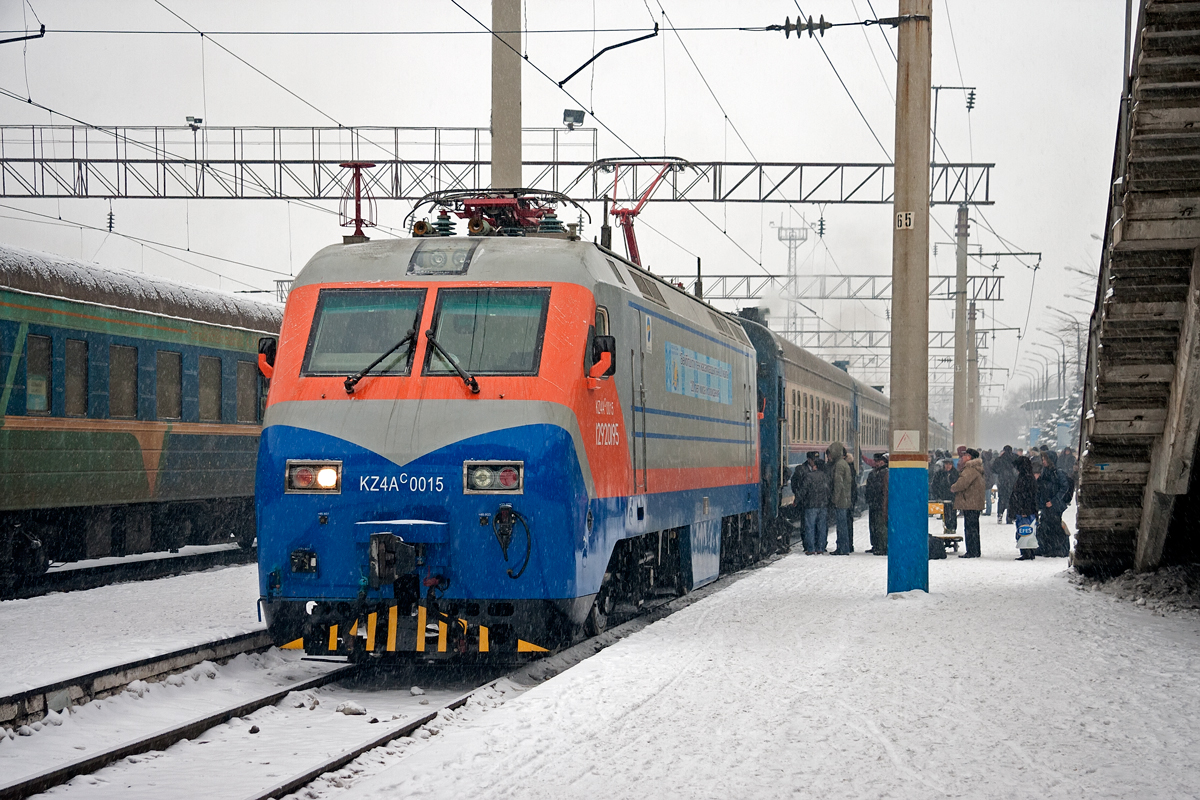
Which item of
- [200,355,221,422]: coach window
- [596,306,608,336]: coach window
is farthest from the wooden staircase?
[200,355,221,422]: coach window

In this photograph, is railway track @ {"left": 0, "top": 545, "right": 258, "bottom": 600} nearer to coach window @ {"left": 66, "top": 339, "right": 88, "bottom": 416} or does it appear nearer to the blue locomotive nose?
coach window @ {"left": 66, "top": 339, "right": 88, "bottom": 416}

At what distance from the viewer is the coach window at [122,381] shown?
15984 mm

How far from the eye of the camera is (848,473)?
20.8 meters

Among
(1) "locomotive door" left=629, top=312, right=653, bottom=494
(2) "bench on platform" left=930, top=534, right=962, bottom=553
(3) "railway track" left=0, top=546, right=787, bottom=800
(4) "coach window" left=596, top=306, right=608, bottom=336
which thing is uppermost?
(4) "coach window" left=596, top=306, right=608, bottom=336

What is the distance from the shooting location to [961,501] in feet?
66.2

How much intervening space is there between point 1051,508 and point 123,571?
12.8 metres

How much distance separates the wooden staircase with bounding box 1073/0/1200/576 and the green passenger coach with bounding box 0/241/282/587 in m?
7.13

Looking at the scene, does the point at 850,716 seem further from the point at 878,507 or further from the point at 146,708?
the point at 878,507

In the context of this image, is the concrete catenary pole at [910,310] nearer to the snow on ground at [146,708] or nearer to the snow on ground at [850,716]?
the snow on ground at [850,716]

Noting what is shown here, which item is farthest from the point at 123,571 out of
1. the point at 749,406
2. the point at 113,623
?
the point at 749,406

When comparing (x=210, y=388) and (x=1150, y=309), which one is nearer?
(x=1150, y=309)

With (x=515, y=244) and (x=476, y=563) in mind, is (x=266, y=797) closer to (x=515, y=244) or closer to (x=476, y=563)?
(x=476, y=563)

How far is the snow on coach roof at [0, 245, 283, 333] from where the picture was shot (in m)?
14.5

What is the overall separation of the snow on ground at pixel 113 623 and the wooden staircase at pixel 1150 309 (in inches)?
297
